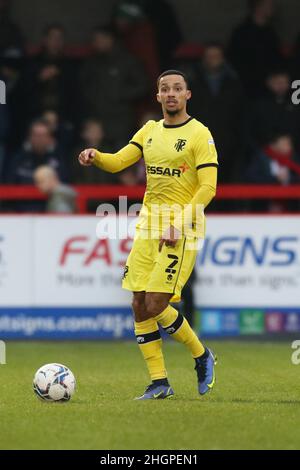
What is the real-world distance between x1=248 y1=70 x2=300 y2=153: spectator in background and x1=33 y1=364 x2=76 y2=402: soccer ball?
733 cm

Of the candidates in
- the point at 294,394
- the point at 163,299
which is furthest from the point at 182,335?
the point at 294,394

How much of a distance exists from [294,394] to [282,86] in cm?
700

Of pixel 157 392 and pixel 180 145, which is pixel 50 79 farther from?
pixel 157 392

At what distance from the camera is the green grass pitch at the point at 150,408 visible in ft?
24.7

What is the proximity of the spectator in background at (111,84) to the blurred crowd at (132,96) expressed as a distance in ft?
0.04

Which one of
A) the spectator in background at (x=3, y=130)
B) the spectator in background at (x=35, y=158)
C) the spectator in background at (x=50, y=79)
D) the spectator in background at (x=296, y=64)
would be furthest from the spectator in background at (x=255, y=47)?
the spectator in background at (x=3, y=130)

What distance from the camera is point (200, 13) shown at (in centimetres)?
1909

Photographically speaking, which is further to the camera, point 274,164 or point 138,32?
point 138,32

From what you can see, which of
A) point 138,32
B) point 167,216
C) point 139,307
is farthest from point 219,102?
point 139,307

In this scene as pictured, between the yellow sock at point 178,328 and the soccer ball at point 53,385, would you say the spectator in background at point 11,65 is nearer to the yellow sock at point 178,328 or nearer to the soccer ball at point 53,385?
the yellow sock at point 178,328

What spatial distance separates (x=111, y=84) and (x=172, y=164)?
Answer: 7.12 m

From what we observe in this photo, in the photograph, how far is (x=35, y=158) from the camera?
15.7 metres

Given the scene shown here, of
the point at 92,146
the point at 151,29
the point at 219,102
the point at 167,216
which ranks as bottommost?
the point at 167,216
